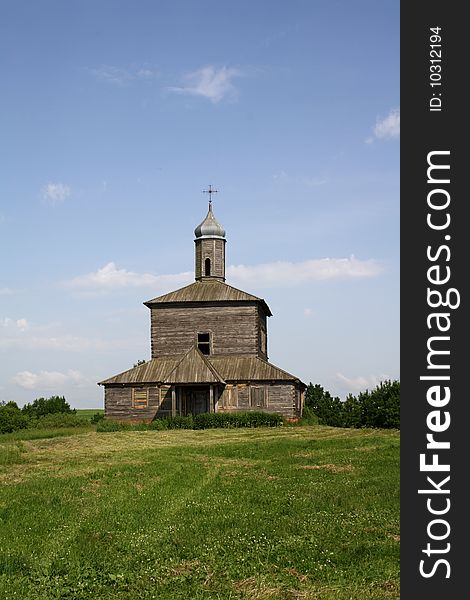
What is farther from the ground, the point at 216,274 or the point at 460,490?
the point at 216,274

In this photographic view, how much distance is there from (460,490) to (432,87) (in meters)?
4.04

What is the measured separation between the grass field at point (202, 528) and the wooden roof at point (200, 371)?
72.4 ft

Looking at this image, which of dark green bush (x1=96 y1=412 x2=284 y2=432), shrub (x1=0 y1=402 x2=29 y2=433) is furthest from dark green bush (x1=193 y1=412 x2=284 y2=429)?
shrub (x1=0 y1=402 x2=29 y2=433)

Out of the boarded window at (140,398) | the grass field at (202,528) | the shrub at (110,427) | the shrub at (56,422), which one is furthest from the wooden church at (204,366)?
the grass field at (202,528)

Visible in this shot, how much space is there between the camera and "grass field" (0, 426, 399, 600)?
10.7 m

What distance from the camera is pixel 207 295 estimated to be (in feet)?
171

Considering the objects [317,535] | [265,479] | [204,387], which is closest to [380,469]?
[265,479]

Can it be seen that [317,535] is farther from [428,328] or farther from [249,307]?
[249,307]

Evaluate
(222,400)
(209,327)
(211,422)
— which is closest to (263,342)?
(209,327)

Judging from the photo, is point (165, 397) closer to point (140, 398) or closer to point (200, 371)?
point (140, 398)

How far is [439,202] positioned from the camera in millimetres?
8023

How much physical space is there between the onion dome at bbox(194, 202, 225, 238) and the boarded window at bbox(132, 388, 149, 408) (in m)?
12.4

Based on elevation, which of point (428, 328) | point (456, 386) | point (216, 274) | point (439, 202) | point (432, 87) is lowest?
point (456, 386)

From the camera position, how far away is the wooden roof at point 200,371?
46750mm
